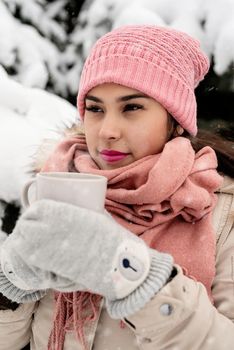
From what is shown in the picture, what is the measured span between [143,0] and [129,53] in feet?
4.64

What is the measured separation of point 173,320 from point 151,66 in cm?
73

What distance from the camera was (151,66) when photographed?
1534 millimetres

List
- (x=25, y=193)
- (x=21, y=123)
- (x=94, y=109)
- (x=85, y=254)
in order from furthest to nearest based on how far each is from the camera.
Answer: (x=21, y=123)
(x=94, y=109)
(x=25, y=193)
(x=85, y=254)

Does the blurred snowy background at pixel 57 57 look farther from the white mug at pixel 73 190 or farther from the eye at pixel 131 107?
the white mug at pixel 73 190

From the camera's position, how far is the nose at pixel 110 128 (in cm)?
146

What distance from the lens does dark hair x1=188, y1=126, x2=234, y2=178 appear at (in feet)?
5.52

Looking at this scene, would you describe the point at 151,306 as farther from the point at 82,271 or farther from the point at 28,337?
the point at 28,337

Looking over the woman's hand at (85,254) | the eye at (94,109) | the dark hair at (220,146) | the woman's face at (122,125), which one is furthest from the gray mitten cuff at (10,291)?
the dark hair at (220,146)

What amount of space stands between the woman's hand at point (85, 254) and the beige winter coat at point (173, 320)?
0.21 feet

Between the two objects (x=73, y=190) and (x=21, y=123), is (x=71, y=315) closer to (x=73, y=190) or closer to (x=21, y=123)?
(x=73, y=190)

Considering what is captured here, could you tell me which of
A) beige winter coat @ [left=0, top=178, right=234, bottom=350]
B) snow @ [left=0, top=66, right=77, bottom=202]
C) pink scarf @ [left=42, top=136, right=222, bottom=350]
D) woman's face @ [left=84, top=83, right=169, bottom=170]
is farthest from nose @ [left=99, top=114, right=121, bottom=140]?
snow @ [left=0, top=66, right=77, bottom=202]

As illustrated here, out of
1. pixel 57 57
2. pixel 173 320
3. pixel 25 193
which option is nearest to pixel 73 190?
pixel 25 193

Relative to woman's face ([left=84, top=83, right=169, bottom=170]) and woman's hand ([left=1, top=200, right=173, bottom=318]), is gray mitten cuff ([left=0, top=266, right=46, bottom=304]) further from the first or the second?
woman's face ([left=84, top=83, right=169, bottom=170])

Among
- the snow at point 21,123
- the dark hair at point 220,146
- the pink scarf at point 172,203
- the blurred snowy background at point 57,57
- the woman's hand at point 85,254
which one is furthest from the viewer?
the blurred snowy background at point 57,57
